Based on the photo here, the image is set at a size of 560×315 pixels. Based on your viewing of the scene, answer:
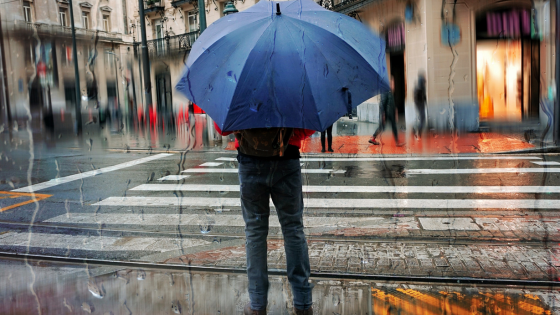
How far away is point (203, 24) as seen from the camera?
14898 mm

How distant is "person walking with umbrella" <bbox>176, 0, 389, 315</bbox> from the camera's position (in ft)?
8.21

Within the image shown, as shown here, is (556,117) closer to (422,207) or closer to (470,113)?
(470,113)

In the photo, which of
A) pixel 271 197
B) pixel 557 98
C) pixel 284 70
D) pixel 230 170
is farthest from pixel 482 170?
pixel 284 70

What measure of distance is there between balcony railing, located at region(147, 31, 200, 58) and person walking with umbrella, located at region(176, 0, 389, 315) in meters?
20.6

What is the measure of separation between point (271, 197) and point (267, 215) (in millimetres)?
193

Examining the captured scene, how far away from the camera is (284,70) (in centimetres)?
249

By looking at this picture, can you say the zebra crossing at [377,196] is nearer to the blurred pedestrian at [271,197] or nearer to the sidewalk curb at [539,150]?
the sidewalk curb at [539,150]

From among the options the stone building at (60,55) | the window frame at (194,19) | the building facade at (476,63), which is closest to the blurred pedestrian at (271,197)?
the stone building at (60,55)

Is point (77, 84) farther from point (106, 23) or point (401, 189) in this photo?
point (401, 189)

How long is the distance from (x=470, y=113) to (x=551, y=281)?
12.3 metres

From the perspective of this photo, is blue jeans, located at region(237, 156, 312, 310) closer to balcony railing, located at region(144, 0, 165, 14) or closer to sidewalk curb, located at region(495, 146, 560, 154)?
sidewalk curb, located at region(495, 146, 560, 154)

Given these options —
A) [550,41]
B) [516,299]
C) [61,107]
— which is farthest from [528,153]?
[61,107]

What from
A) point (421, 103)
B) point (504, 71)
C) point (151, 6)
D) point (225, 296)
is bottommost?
point (225, 296)

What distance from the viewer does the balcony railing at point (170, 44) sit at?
2380 centimetres
